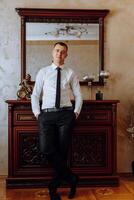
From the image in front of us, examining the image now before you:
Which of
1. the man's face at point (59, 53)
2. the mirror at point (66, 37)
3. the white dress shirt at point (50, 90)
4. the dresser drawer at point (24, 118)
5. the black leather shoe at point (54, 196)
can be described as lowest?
the black leather shoe at point (54, 196)

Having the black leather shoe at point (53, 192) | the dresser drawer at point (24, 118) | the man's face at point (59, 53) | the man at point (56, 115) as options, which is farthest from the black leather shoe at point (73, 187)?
the man's face at point (59, 53)

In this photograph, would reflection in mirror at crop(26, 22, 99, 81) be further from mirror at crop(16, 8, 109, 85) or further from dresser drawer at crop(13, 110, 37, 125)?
dresser drawer at crop(13, 110, 37, 125)

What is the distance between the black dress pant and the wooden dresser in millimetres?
415

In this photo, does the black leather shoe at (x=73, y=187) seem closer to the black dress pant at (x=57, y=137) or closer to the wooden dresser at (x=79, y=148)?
the black dress pant at (x=57, y=137)

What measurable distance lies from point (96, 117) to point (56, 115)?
24.1 inches

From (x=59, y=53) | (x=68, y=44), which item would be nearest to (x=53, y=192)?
(x=59, y=53)

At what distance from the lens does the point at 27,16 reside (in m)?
4.14

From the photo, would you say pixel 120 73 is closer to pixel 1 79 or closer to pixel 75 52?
pixel 75 52

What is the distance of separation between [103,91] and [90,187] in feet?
3.71

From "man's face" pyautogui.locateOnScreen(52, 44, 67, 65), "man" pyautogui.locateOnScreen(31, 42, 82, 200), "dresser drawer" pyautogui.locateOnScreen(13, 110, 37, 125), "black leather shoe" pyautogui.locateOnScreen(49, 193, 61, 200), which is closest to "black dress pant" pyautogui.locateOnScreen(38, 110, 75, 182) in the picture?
"man" pyautogui.locateOnScreen(31, 42, 82, 200)

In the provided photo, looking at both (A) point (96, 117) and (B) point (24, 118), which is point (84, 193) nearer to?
(A) point (96, 117)

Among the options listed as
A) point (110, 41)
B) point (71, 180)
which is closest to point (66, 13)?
point (110, 41)

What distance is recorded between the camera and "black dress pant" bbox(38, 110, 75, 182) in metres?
3.37

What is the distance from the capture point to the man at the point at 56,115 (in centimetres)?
338
